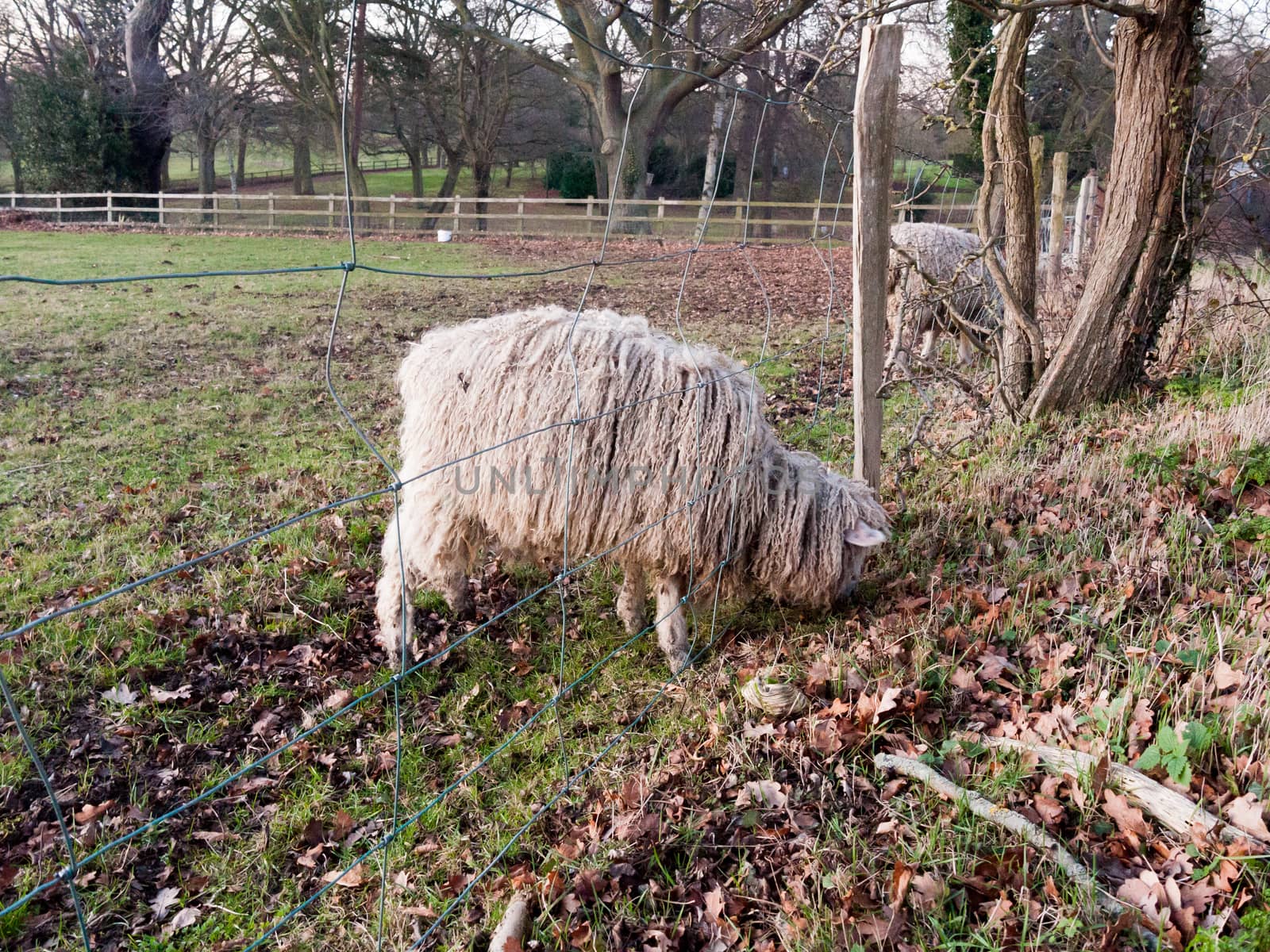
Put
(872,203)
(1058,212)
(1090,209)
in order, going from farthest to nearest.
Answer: (1090,209) < (1058,212) < (872,203)

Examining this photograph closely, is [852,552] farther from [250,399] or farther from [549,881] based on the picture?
[250,399]

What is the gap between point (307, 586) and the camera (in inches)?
169

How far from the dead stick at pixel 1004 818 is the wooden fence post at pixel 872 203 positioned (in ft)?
5.82

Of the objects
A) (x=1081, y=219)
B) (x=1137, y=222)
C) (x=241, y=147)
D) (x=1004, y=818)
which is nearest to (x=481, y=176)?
(x=241, y=147)

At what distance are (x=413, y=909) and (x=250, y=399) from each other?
5.90 m

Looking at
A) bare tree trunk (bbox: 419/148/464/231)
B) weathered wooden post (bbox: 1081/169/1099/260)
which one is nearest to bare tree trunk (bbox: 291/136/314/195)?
bare tree trunk (bbox: 419/148/464/231)

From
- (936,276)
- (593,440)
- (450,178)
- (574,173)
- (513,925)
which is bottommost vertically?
(513,925)

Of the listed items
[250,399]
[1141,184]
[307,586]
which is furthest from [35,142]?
[1141,184]

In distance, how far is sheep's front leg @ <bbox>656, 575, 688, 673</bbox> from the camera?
3660 mm

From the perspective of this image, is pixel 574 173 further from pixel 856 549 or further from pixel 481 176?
pixel 856 549

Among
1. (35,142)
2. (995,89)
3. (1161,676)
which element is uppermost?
(35,142)

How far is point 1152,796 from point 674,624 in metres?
1.87

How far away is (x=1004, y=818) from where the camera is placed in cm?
236

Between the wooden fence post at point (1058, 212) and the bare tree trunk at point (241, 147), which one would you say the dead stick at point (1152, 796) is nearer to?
the wooden fence post at point (1058, 212)
